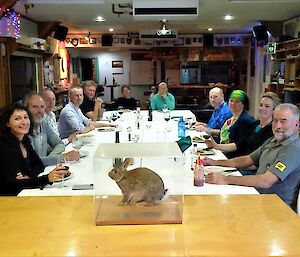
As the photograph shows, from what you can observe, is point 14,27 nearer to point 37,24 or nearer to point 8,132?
point 37,24

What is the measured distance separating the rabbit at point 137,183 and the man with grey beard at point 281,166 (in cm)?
83

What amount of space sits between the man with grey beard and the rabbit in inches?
32.6

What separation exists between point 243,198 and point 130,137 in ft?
7.11

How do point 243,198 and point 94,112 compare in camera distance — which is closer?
point 243,198

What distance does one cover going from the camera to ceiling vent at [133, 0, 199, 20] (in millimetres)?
5293

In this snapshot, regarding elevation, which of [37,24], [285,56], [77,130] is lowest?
[77,130]

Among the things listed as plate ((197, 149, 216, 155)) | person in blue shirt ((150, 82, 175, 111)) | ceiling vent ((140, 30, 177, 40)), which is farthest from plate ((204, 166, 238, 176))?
ceiling vent ((140, 30, 177, 40))

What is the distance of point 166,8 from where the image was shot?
5.39 m

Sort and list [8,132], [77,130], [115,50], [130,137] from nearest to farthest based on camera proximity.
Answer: [8,132], [130,137], [77,130], [115,50]

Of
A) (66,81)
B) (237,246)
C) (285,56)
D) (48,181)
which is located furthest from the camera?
(66,81)

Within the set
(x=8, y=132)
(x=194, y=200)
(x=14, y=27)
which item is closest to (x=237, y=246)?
(x=194, y=200)

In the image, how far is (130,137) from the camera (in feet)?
12.6

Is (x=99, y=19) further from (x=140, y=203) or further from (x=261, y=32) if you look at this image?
(x=140, y=203)

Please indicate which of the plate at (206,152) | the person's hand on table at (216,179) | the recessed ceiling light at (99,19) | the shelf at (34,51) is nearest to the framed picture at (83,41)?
the shelf at (34,51)
